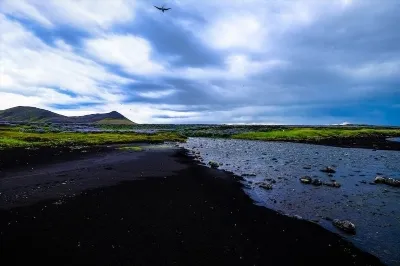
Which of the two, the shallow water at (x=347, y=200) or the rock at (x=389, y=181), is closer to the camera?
the shallow water at (x=347, y=200)

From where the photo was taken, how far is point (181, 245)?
50.0 ft

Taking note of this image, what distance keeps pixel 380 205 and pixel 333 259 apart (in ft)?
40.3

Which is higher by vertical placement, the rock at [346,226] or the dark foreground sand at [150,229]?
the rock at [346,226]

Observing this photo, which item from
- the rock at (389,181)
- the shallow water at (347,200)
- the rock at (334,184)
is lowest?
the shallow water at (347,200)

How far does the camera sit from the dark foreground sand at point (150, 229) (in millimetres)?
13930

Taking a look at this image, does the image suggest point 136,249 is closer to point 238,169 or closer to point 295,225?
point 295,225

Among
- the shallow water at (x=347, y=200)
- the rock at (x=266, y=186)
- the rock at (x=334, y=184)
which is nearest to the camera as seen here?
the shallow water at (x=347, y=200)

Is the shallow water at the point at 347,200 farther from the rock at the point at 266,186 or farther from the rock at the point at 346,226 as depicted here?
the rock at the point at 266,186

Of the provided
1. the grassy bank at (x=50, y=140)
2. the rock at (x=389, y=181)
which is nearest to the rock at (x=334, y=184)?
the rock at (x=389, y=181)

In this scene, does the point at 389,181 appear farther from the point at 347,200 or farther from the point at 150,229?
the point at 150,229

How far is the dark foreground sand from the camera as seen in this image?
1393 centimetres

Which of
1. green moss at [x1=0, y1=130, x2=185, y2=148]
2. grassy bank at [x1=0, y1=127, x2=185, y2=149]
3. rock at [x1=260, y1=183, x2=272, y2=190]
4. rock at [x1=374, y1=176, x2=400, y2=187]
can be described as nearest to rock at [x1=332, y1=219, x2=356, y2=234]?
rock at [x1=260, y1=183, x2=272, y2=190]

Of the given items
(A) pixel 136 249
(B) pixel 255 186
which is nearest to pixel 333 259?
(A) pixel 136 249

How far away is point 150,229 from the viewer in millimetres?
17250
